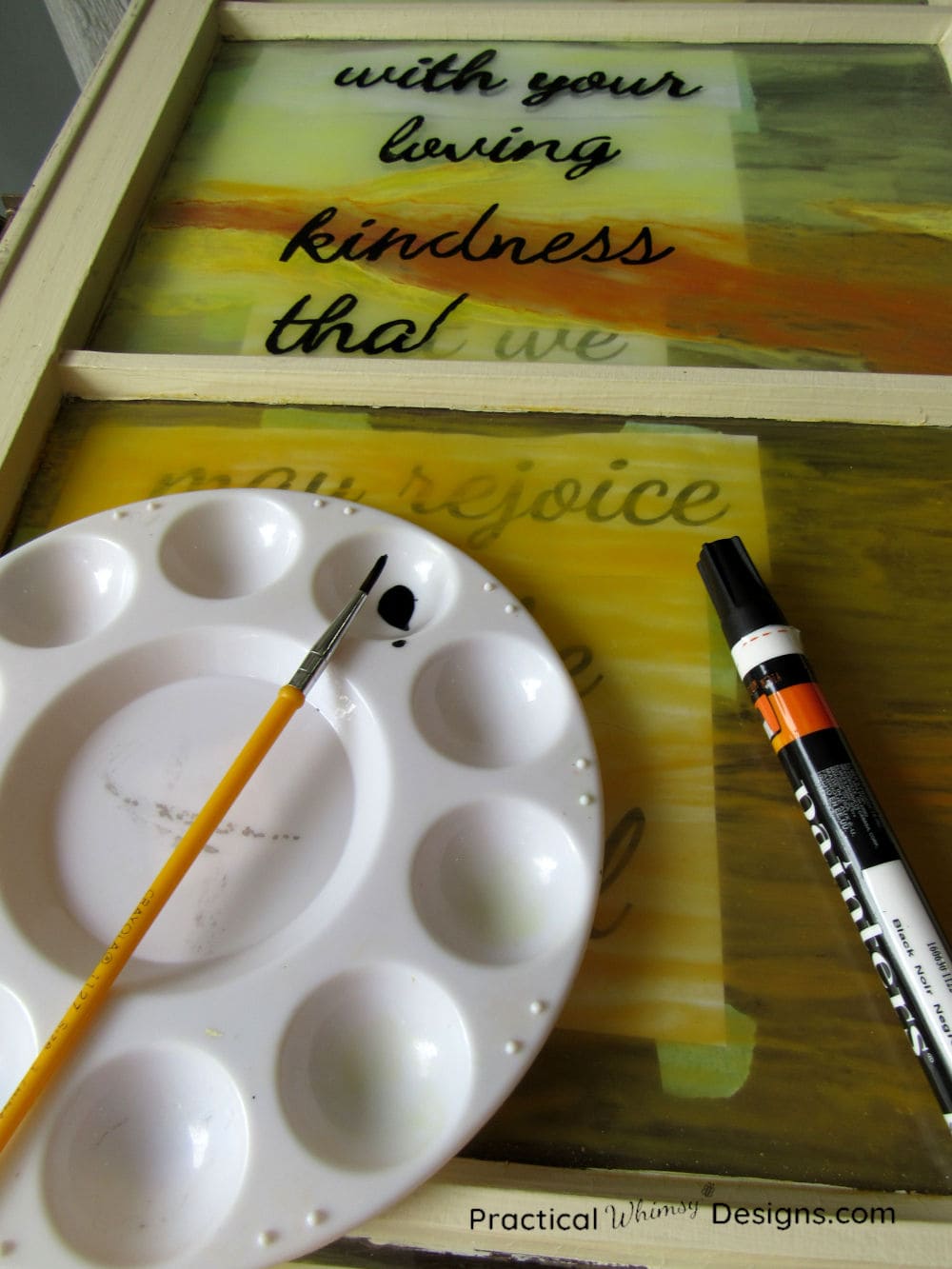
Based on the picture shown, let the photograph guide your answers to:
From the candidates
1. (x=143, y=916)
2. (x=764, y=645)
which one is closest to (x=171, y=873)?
(x=143, y=916)

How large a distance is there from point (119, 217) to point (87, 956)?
0.44m

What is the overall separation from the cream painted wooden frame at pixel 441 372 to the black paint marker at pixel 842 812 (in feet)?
0.19

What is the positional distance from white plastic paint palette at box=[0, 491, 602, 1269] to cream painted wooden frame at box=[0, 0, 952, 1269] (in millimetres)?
45

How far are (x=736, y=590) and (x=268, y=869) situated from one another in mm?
228

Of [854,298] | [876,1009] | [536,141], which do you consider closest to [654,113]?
[536,141]

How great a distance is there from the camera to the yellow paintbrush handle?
0.91 feet

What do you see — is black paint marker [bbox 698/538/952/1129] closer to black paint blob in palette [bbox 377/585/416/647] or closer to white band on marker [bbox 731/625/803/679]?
white band on marker [bbox 731/625/803/679]

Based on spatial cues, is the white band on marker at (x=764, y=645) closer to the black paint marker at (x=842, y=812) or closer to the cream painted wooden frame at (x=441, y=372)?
the black paint marker at (x=842, y=812)

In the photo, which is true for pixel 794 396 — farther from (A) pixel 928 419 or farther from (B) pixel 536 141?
(B) pixel 536 141

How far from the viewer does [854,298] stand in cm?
51

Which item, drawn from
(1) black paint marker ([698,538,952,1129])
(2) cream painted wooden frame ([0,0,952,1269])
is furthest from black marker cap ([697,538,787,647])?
(2) cream painted wooden frame ([0,0,952,1269])

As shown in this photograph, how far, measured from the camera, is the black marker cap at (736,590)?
39 centimetres

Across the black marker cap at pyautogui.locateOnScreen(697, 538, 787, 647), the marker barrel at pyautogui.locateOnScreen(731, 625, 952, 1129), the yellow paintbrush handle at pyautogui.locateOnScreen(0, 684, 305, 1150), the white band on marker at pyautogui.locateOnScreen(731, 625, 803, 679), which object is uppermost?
the yellow paintbrush handle at pyautogui.locateOnScreen(0, 684, 305, 1150)

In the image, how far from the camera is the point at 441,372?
47cm
